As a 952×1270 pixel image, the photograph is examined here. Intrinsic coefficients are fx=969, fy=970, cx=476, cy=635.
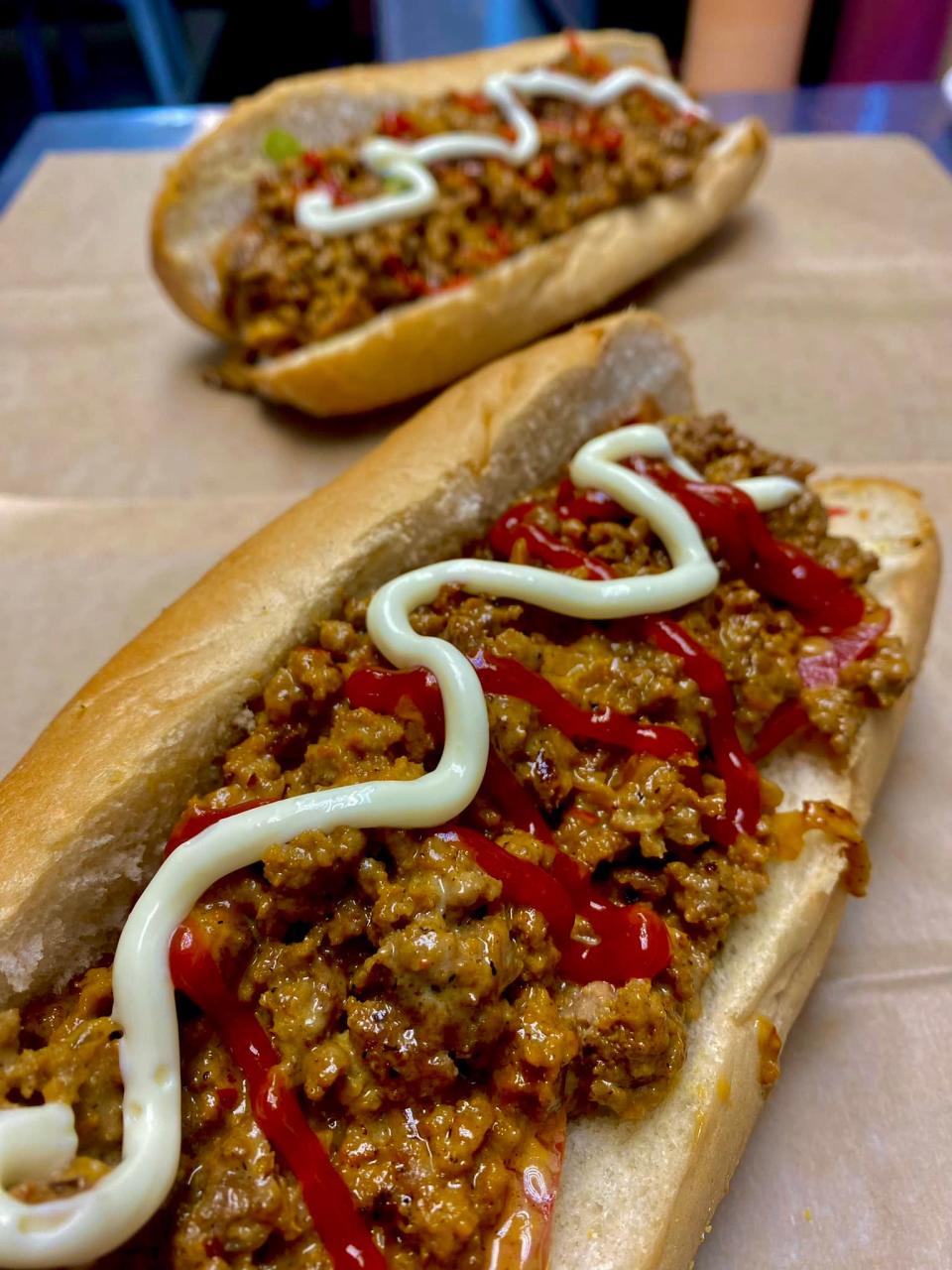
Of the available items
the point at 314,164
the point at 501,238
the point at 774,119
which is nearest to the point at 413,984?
the point at 501,238

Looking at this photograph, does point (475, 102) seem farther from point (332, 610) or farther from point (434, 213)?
point (332, 610)

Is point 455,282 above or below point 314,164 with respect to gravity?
below

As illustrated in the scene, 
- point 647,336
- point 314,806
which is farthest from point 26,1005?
point 647,336

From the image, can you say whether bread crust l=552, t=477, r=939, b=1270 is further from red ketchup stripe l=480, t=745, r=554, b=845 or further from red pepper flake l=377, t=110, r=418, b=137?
red pepper flake l=377, t=110, r=418, b=137

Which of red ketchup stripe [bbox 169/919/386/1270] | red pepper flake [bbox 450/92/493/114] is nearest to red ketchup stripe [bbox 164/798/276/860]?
red ketchup stripe [bbox 169/919/386/1270]

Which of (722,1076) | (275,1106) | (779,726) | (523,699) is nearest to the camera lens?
(275,1106)

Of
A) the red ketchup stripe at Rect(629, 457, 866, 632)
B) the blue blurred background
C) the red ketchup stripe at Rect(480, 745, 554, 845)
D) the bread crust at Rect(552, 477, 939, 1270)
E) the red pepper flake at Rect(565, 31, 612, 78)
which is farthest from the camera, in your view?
the blue blurred background
